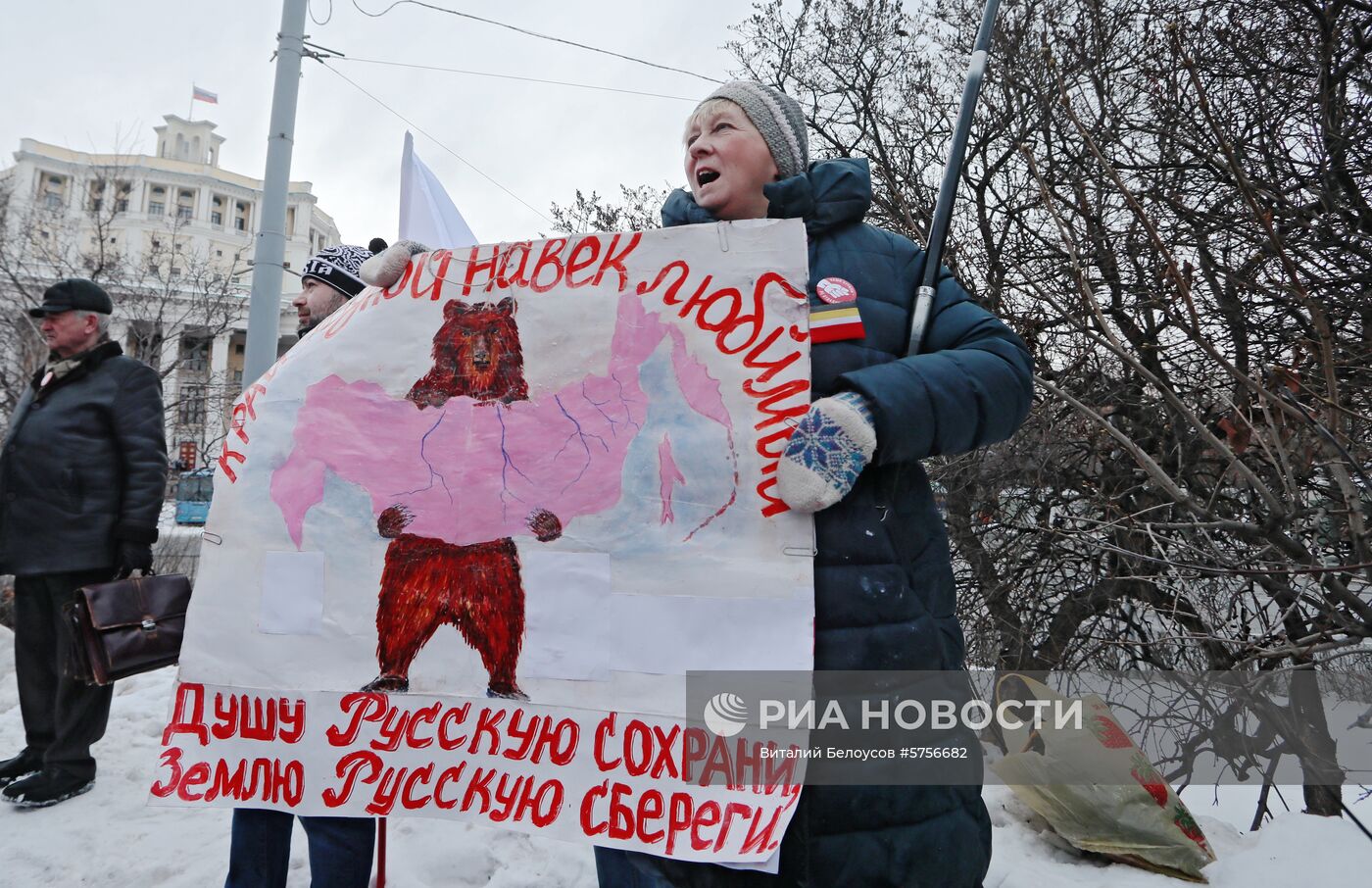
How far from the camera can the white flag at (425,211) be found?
3.26 m

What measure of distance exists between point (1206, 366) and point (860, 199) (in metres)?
3.06

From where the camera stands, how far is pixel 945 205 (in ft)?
5.19

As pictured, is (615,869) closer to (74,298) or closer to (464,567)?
(464,567)

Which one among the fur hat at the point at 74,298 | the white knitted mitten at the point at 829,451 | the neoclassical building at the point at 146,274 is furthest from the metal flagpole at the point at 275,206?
the white knitted mitten at the point at 829,451

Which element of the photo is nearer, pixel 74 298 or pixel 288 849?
pixel 288 849

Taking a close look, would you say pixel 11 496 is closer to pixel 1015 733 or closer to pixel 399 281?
pixel 399 281

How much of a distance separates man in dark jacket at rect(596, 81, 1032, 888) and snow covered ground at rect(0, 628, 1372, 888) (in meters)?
1.48

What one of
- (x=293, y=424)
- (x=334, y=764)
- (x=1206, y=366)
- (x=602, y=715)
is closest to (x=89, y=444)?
(x=293, y=424)

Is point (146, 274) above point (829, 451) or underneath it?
above

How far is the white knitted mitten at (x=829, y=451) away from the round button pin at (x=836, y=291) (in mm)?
217

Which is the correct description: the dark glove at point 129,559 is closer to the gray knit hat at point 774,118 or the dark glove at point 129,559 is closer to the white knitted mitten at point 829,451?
the gray knit hat at point 774,118

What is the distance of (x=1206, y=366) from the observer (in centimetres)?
392

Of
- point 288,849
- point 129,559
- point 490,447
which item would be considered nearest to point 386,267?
point 490,447

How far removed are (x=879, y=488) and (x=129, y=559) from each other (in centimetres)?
315
